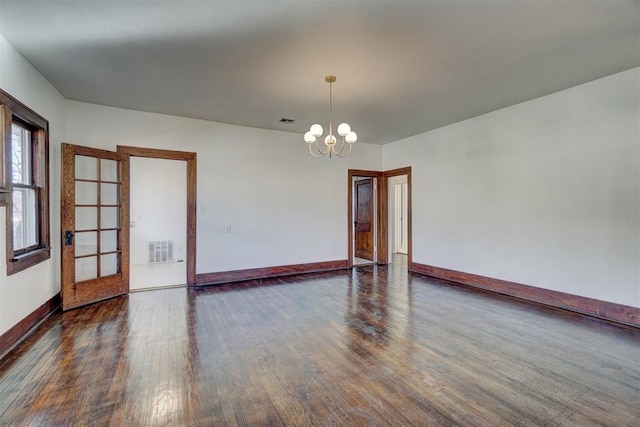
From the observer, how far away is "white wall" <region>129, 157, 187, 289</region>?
7051mm

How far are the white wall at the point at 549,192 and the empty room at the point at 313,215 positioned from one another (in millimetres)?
Answer: 26

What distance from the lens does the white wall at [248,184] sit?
4.79m

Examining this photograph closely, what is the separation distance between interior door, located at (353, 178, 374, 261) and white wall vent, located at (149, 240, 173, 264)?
4552 mm

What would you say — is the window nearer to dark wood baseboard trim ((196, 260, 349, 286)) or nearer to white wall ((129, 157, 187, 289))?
dark wood baseboard trim ((196, 260, 349, 286))

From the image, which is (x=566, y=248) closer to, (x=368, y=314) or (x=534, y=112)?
(x=534, y=112)

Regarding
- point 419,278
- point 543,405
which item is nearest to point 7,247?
point 543,405

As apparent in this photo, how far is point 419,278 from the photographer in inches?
232

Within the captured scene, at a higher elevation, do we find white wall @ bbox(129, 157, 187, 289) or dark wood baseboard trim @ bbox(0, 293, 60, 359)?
white wall @ bbox(129, 157, 187, 289)

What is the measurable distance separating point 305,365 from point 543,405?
5.57 ft

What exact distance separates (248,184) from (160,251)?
10.4ft

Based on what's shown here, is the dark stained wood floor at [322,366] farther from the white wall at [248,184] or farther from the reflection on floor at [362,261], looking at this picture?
the reflection on floor at [362,261]

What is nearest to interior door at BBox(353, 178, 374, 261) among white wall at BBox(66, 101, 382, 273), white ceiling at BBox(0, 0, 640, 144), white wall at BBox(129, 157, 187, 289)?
white wall at BBox(66, 101, 382, 273)

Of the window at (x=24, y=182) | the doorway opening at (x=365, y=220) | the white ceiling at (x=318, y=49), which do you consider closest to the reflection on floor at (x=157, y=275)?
the window at (x=24, y=182)

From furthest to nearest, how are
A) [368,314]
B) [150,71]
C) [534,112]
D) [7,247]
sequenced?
[534,112] < [368,314] < [150,71] < [7,247]
